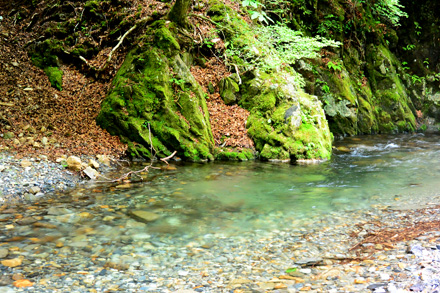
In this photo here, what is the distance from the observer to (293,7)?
1506 centimetres

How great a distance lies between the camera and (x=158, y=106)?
29.3 feet

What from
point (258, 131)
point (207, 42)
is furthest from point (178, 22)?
point (258, 131)

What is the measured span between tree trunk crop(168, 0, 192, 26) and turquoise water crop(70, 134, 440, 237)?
4.58 meters

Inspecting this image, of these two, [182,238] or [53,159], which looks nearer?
[182,238]

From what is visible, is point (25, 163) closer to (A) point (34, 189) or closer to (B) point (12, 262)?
(A) point (34, 189)

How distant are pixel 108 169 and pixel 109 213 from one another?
2547 mm

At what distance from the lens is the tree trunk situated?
384 inches

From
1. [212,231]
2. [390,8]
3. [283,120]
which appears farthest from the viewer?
[390,8]

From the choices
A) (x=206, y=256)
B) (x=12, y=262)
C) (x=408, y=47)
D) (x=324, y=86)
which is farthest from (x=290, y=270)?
(x=408, y=47)

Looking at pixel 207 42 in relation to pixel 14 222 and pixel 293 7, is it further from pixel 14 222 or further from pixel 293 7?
pixel 14 222

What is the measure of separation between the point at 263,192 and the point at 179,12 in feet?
20.5

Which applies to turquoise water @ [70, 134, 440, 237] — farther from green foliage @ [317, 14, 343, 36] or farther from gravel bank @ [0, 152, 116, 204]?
green foliage @ [317, 14, 343, 36]

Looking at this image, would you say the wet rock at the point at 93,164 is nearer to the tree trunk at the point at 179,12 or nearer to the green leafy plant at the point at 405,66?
the tree trunk at the point at 179,12

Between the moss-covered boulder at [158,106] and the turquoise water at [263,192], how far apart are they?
34.3 inches
